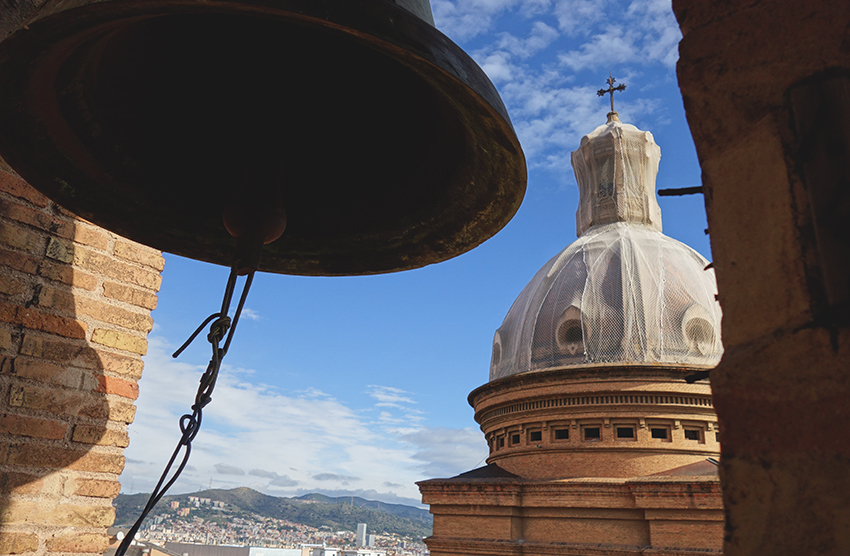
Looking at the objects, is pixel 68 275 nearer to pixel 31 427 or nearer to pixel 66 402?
pixel 66 402

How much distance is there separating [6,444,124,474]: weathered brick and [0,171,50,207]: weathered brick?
1089mm

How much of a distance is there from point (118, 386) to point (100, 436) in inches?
9.7

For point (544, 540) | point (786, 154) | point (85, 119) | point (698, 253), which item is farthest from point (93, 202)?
point (698, 253)

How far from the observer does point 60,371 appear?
3.04 meters

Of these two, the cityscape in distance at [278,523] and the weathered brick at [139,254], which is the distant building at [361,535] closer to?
the cityscape in distance at [278,523]

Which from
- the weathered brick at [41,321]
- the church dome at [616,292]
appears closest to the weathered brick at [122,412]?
the weathered brick at [41,321]

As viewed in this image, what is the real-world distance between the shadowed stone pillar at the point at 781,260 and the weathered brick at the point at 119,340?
9.47 ft

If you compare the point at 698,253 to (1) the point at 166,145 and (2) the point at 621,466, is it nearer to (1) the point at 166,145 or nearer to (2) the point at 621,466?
(2) the point at 621,466

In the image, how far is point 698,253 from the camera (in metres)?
20.4

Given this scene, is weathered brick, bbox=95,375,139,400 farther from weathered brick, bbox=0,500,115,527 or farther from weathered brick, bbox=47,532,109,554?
weathered brick, bbox=47,532,109,554

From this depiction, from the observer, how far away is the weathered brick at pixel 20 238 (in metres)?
2.98

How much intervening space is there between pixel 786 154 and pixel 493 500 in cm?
1444

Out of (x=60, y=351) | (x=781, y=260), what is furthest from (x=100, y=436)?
(x=781, y=260)

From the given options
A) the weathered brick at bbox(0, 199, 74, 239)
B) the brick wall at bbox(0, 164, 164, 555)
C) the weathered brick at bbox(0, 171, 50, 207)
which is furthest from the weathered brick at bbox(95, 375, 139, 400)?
the weathered brick at bbox(0, 171, 50, 207)
